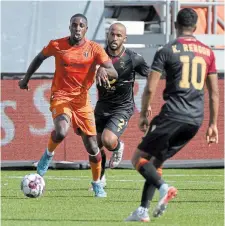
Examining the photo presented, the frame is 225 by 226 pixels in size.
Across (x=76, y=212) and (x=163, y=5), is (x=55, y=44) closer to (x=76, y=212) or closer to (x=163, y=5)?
(x=76, y=212)

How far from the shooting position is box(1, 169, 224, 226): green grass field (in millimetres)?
9883

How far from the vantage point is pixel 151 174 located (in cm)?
966

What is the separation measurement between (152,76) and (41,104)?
28.8 ft

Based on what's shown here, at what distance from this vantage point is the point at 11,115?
18.0m

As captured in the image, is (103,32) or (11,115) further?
(103,32)

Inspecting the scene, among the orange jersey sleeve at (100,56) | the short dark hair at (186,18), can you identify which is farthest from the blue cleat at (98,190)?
the short dark hair at (186,18)

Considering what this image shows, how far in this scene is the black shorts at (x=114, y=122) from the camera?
1361 centimetres

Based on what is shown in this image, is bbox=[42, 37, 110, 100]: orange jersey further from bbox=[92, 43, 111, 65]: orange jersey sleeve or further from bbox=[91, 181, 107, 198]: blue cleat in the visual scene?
bbox=[91, 181, 107, 198]: blue cleat

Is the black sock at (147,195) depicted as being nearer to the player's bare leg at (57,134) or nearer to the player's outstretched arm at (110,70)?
the player's bare leg at (57,134)

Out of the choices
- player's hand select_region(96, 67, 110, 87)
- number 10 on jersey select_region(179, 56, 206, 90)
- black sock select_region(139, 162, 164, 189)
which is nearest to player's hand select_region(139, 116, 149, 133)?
black sock select_region(139, 162, 164, 189)

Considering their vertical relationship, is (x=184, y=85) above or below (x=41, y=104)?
above

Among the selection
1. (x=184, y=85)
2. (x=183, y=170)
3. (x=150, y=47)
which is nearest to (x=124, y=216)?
(x=184, y=85)

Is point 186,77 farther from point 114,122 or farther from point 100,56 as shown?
point 114,122

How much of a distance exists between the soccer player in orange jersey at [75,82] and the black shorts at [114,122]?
1.96 ft
